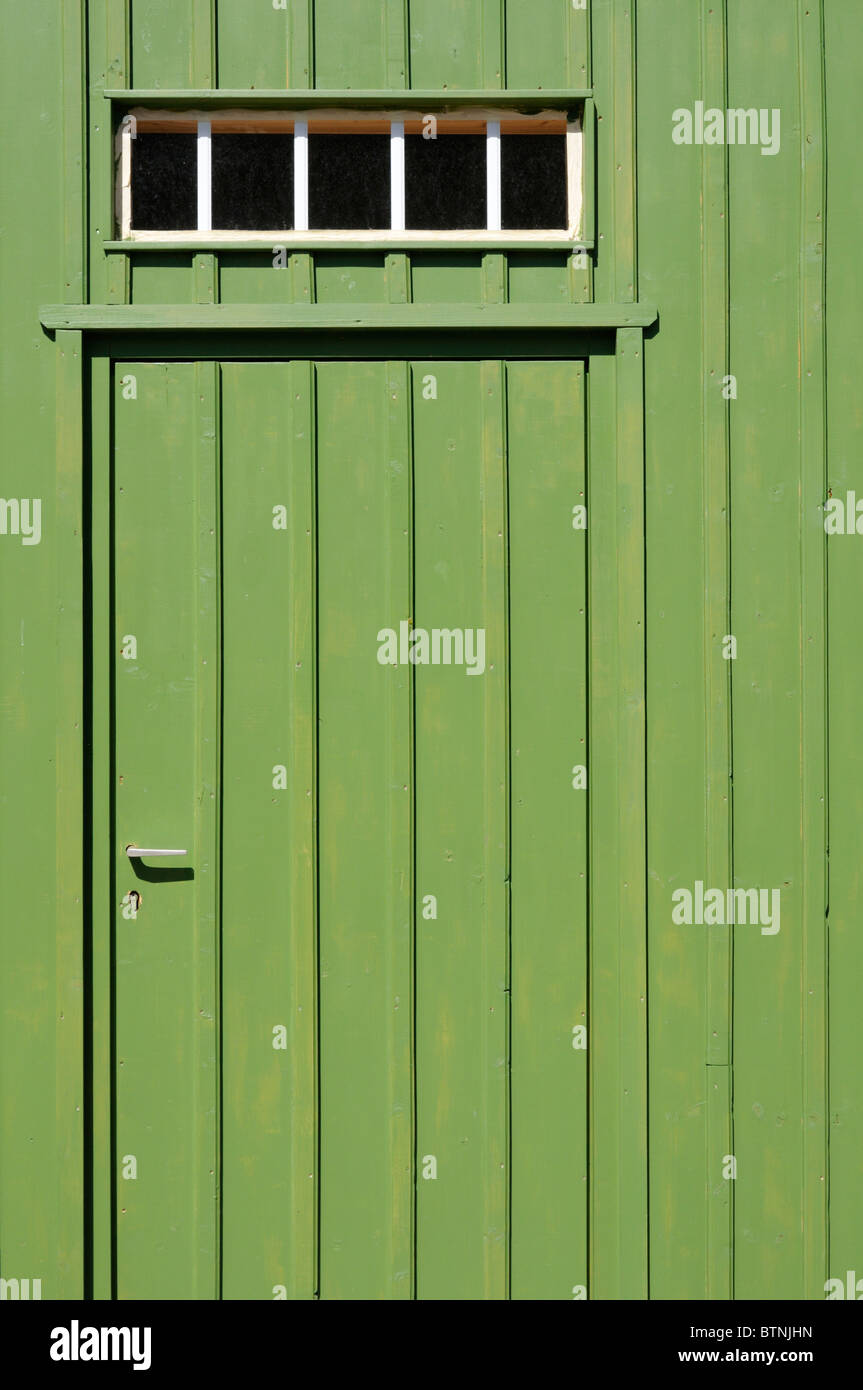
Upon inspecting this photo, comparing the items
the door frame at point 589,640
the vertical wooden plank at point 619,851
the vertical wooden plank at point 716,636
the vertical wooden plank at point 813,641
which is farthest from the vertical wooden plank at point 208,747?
the vertical wooden plank at point 813,641

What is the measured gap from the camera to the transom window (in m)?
2.84

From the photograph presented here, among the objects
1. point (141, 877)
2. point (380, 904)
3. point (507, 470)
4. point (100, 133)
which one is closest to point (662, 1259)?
point (380, 904)

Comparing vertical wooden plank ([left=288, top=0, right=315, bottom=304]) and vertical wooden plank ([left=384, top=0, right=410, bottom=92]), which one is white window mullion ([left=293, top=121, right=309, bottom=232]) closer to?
vertical wooden plank ([left=288, top=0, right=315, bottom=304])

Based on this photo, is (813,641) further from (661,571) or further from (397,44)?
(397,44)

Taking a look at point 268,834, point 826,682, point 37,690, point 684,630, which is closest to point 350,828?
point 268,834

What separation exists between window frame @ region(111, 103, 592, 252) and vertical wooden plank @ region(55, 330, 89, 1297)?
36 centimetres

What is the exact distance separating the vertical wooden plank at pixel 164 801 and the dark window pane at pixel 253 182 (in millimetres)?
470

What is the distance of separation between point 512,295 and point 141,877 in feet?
6.73

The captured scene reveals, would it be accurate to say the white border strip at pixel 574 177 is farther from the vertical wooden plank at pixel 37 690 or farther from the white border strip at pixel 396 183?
the vertical wooden plank at pixel 37 690

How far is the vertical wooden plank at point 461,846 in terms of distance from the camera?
2.79m

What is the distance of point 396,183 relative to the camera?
112 inches

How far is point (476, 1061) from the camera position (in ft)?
9.20
